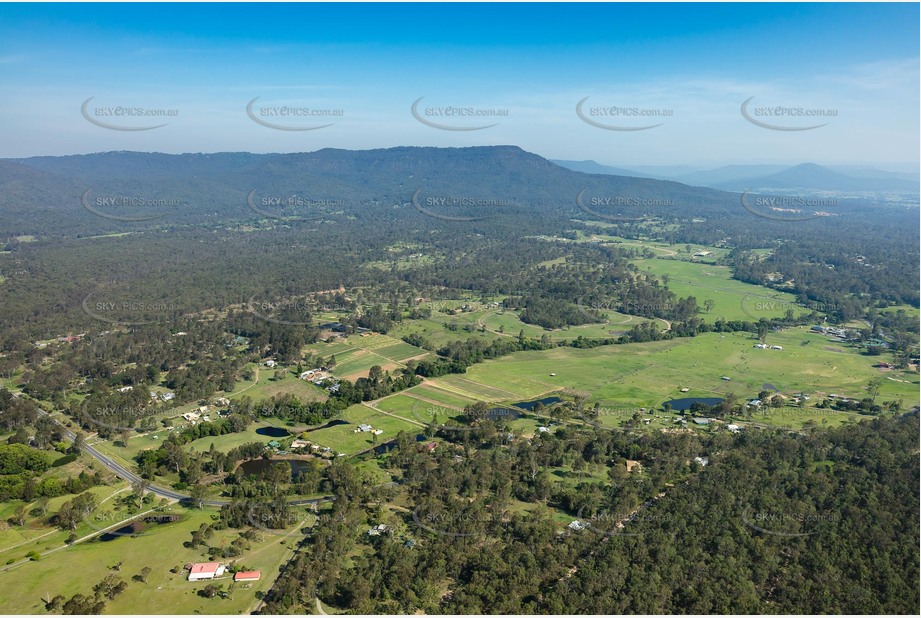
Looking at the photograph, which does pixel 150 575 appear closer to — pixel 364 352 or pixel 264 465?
pixel 264 465

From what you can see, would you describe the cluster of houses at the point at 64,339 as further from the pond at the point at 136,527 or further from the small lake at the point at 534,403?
the small lake at the point at 534,403

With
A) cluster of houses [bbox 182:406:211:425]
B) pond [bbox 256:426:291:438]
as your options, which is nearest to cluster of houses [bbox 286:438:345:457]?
pond [bbox 256:426:291:438]

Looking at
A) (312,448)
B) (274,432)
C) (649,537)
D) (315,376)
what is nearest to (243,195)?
(315,376)

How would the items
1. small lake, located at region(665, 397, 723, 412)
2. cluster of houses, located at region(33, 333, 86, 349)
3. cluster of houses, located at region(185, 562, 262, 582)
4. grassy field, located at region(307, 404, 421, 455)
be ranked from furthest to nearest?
cluster of houses, located at region(33, 333, 86, 349), small lake, located at region(665, 397, 723, 412), grassy field, located at region(307, 404, 421, 455), cluster of houses, located at region(185, 562, 262, 582)

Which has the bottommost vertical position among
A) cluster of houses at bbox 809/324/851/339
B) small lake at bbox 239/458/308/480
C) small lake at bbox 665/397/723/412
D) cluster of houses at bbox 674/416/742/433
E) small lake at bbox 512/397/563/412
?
small lake at bbox 239/458/308/480

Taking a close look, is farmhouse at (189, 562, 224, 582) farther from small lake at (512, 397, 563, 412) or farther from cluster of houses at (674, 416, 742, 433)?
cluster of houses at (674, 416, 742, 433)

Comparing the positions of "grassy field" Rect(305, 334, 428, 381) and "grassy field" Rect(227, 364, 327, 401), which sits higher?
"grassy field" Rect(305, 334, 428, 381)
